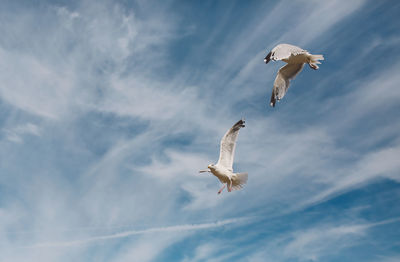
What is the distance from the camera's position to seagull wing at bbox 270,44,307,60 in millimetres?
17628

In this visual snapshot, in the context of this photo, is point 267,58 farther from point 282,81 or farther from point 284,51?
point 282,81

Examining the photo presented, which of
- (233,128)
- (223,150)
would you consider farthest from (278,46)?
(223,150)

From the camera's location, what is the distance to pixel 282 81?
20344 millimetres

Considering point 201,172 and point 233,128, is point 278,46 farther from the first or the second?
point 201,172

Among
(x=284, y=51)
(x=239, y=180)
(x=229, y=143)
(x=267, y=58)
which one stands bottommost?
(x=239, y=180)

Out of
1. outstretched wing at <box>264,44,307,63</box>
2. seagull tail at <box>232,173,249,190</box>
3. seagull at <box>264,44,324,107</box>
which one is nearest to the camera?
outstretched wing at <box>264,44,307,63</box>

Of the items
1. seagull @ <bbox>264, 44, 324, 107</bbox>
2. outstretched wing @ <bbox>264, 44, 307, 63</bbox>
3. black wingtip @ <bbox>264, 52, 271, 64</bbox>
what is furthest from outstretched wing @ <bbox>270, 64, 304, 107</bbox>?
black wingtip @ <bbox>264, 52, 271, 64</bbox>

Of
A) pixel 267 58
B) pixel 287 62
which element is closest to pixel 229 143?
pixel 267 58

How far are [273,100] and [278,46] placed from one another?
10.7 ft

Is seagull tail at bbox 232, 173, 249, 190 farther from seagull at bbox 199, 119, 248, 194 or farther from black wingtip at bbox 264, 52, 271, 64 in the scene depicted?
black wingtip at bbox 264, 52, 271, 64

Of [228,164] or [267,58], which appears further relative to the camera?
[228,164]

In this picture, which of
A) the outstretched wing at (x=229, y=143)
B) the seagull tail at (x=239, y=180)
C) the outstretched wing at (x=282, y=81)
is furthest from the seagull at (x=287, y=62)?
the seagull tail at (x=239, y=180)

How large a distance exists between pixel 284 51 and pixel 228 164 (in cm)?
666

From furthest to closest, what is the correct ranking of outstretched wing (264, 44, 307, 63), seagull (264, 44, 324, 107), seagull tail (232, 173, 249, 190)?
seagull tail (232, 173, 249, 190)
seagull (264, 44, 324, 107)
outstretched wing (264, 44, 307, 63)
